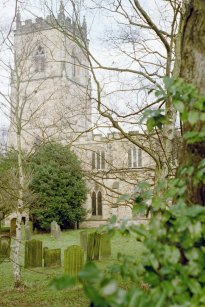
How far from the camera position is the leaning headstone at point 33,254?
12773mm

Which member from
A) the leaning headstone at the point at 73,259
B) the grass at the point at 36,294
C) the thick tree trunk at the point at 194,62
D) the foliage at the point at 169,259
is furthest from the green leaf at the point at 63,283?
the leaning headstone at the point at 73,259

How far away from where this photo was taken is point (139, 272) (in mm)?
1711

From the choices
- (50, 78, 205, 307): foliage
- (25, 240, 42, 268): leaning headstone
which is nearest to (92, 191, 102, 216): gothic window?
(25, 240, 42, 268): leaning headstone

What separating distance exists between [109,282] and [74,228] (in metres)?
28.9

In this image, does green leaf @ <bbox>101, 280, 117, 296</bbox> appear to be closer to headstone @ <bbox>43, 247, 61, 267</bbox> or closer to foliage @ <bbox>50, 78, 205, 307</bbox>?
foliage @ <bbox>50, 78, 205, 307</bbox>

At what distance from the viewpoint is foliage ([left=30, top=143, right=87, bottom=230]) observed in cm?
2698

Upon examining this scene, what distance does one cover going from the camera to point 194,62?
2.31 m

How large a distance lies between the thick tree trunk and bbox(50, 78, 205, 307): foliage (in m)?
0.20

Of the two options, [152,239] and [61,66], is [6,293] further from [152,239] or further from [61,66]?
[61,66]

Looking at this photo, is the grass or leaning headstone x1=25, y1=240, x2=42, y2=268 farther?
leaning headstone x1=25, y1=240, x2=42, y2=268

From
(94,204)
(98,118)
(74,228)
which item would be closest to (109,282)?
(98,118)

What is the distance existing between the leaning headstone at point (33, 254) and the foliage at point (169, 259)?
11.4 metres

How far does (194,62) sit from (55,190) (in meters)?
A: 26.2

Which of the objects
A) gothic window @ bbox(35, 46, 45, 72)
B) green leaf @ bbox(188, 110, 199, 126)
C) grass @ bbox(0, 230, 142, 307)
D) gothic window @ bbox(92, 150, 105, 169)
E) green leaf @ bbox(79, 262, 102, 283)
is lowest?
grass @ bbox(0, 230, 142, 307)
